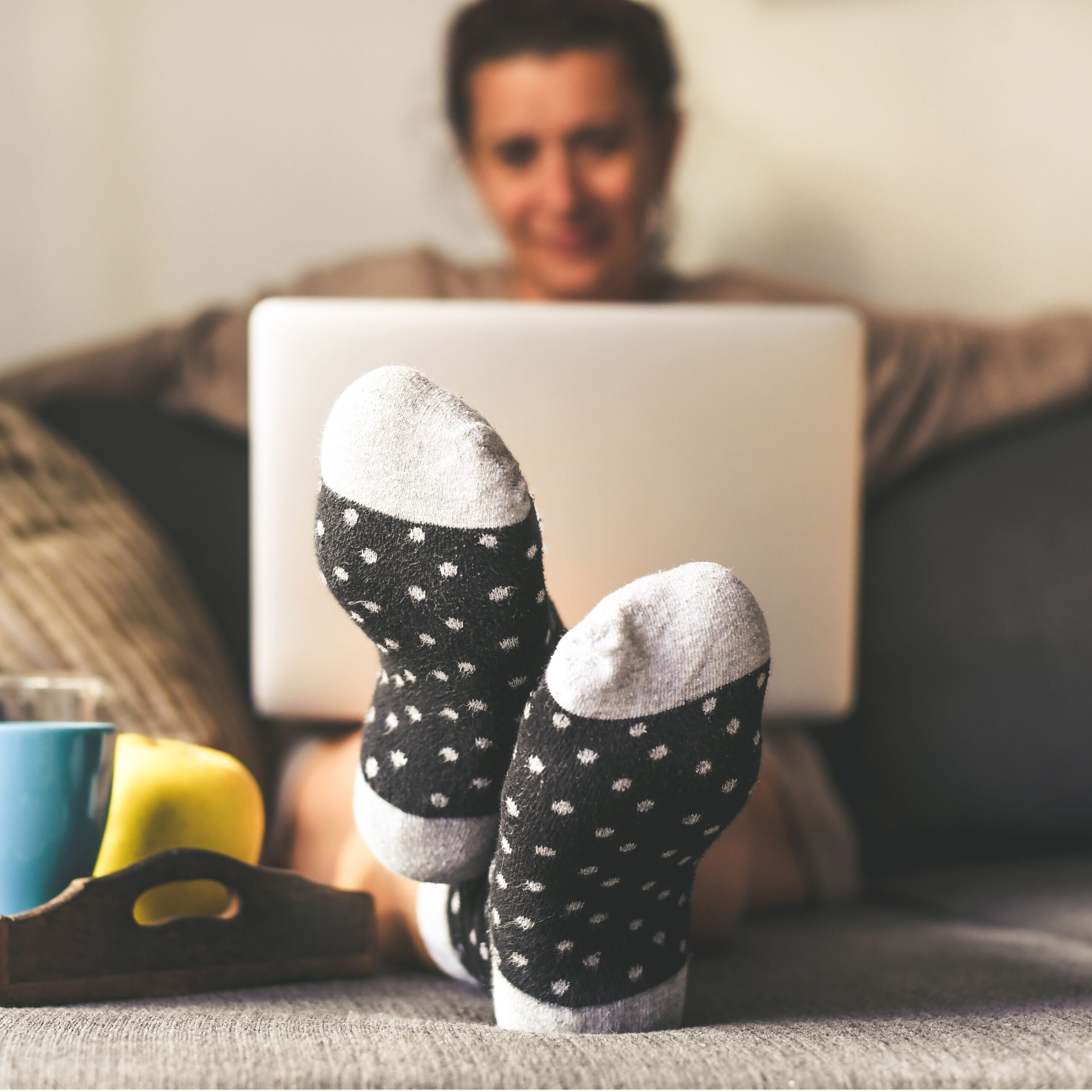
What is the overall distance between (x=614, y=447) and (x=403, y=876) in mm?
317

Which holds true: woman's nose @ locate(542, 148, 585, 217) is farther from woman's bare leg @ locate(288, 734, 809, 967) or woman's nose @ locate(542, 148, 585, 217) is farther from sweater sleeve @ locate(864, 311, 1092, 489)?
woman's bare leg @ locate(288, 734, 809, 967)

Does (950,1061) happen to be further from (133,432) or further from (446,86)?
(446,86)

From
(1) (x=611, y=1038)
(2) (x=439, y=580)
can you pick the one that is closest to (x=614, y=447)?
(2) (x=439, y=580)

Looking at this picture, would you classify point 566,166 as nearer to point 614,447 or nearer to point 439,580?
point 614,447

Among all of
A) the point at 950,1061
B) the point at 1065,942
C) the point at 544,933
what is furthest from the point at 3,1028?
the point at 1065,942

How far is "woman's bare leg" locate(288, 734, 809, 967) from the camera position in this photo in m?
0.72

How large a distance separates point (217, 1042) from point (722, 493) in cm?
46

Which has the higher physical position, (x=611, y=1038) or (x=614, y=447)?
(x=614, y=447)

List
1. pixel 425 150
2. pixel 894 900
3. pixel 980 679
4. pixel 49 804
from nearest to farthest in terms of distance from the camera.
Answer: pixel 49 804 → pixel 894 900 → pixel 980 679 → pixel 425 150

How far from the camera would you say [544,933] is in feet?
1.65

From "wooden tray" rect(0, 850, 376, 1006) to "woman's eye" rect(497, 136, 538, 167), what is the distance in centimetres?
98

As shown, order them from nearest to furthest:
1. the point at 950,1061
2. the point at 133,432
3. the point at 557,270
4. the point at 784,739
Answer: the point at 950,1061, the point at 784,739, the point at 133,432, the point at 557,270

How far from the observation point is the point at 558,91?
4.36ft

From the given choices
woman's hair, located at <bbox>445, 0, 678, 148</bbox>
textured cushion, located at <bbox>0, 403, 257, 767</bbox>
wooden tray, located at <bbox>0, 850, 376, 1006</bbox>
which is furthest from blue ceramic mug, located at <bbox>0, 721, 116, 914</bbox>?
woman's hair, located at <bbox>445, 0, 678, 148</bbox>
